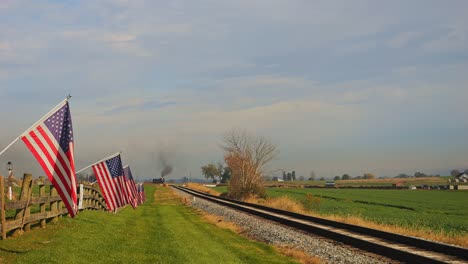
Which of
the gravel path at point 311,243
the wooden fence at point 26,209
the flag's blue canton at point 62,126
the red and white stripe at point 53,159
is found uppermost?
the flag's blue canton at point 62,126

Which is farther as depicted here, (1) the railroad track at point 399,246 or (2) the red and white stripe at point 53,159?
(1) the railroad track at point 399,246

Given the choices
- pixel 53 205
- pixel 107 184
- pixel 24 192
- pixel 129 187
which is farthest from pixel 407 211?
pixel 24 192

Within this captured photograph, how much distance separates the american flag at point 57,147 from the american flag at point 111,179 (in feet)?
27.4

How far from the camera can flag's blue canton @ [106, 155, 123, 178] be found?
2070cm

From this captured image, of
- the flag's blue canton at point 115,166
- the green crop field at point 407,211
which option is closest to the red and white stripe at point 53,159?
the flag's blue canton at point 115,166

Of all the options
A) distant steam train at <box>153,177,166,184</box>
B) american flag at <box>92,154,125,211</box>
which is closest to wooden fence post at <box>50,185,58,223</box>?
american flag at <box>92,154,125,211</box>

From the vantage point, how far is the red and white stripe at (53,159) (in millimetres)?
10109

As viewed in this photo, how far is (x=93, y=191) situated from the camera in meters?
26.2

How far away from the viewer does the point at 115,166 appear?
21.4 metres

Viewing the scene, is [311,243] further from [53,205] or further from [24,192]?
[24,192]

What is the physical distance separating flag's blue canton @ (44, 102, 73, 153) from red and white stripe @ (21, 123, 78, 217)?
0.33 ft

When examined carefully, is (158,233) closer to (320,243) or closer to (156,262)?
(320,243)

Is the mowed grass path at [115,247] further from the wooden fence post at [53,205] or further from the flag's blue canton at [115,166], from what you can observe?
the flag's blue canton at [115,166]

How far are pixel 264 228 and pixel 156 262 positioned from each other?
526 inches
